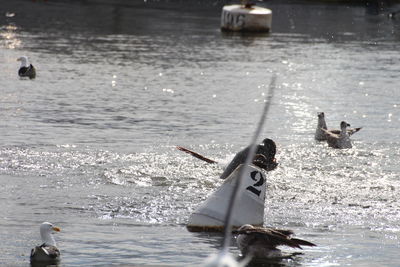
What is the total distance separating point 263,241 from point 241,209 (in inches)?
78.8

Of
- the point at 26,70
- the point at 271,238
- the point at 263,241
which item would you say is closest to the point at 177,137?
the point at 263,241

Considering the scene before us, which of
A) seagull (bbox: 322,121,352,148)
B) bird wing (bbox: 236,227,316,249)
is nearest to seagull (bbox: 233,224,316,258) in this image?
bird wing (bbox: 236,227,316,249)

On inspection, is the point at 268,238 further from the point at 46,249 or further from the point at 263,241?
the point at 46,249

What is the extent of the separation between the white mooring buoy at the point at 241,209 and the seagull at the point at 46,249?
3.08 meters

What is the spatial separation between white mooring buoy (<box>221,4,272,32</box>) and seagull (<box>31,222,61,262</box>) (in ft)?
171

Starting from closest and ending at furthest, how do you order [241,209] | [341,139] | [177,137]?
[241,209] → [341,139] → [177,137]

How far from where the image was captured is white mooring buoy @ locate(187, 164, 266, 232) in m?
19.6

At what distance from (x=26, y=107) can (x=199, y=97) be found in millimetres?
7602

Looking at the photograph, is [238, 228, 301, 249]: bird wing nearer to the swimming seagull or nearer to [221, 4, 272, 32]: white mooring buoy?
the swimming seagull

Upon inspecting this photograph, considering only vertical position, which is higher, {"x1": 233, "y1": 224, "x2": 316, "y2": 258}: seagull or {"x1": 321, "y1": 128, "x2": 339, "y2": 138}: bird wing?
{"x1": 233, "y1": 224, "x2": 316, "y2": 258}: seagull

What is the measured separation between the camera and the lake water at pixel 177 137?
19094mm

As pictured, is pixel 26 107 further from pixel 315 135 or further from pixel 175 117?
pixel 315 135

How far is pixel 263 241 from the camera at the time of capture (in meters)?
17.7

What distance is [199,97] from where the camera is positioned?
40312mm
